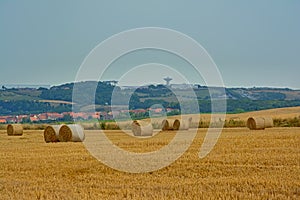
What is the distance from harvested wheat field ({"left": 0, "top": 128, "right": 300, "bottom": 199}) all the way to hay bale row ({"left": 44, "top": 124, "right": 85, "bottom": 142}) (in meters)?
7.14

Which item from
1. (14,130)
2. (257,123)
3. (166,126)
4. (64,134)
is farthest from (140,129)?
(14,130)

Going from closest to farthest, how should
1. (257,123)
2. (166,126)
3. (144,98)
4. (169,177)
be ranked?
(169,177)
(257,123)
(166,126)
(144,98)

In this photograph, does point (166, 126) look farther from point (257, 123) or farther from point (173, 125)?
point (257, 123)

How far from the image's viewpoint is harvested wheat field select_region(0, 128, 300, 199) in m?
10.0

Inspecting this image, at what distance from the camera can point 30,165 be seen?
15.2 metres

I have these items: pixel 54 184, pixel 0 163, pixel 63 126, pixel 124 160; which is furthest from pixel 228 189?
pixel 63 126

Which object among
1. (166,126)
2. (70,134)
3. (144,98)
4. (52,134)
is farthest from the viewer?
(144,98)

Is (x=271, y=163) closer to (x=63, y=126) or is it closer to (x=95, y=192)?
(x=95, y=192)

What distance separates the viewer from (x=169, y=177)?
12.4m

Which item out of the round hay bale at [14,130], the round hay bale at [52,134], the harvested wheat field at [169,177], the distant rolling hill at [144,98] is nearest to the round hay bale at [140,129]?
the distant rolling hill at [144,98]

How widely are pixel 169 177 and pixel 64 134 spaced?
544 inches

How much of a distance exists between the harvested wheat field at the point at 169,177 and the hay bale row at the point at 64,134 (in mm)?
7136

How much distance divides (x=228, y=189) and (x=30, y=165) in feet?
22.6

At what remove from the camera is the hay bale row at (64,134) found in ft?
82.6
